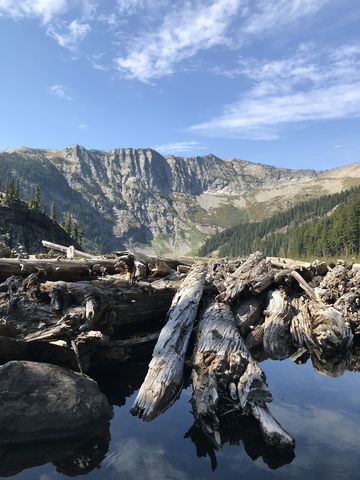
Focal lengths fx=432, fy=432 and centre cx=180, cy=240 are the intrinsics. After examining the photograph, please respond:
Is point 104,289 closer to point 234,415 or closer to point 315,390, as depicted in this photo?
point 234,415

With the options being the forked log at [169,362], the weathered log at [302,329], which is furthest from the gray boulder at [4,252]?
the weathered log at [302,329]

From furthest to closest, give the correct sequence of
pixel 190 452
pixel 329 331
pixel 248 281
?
pixel 248 281
pixel 329 331
pixel 190 452

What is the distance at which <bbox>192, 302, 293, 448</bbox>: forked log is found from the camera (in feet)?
38.0

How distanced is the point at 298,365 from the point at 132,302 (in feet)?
24.4

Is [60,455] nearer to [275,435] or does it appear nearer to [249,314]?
[275,435]

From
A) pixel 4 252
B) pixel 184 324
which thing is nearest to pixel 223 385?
pixel 184 324

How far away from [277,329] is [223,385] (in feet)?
25.0

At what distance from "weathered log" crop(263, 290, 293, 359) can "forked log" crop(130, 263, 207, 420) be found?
140 inches

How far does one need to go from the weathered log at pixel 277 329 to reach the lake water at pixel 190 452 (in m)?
5.34

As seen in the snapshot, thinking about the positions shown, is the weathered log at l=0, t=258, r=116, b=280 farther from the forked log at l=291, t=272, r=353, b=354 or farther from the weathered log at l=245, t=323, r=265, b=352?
the forked log at l=291, t=272, r=353, b=354

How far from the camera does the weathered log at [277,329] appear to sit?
1919cm

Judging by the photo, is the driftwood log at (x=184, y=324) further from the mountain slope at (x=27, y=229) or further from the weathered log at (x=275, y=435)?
the mountain slope at (x=27, y=229)

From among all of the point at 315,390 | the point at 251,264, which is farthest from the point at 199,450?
the point at 251,264

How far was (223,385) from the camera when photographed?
41.2 feet
